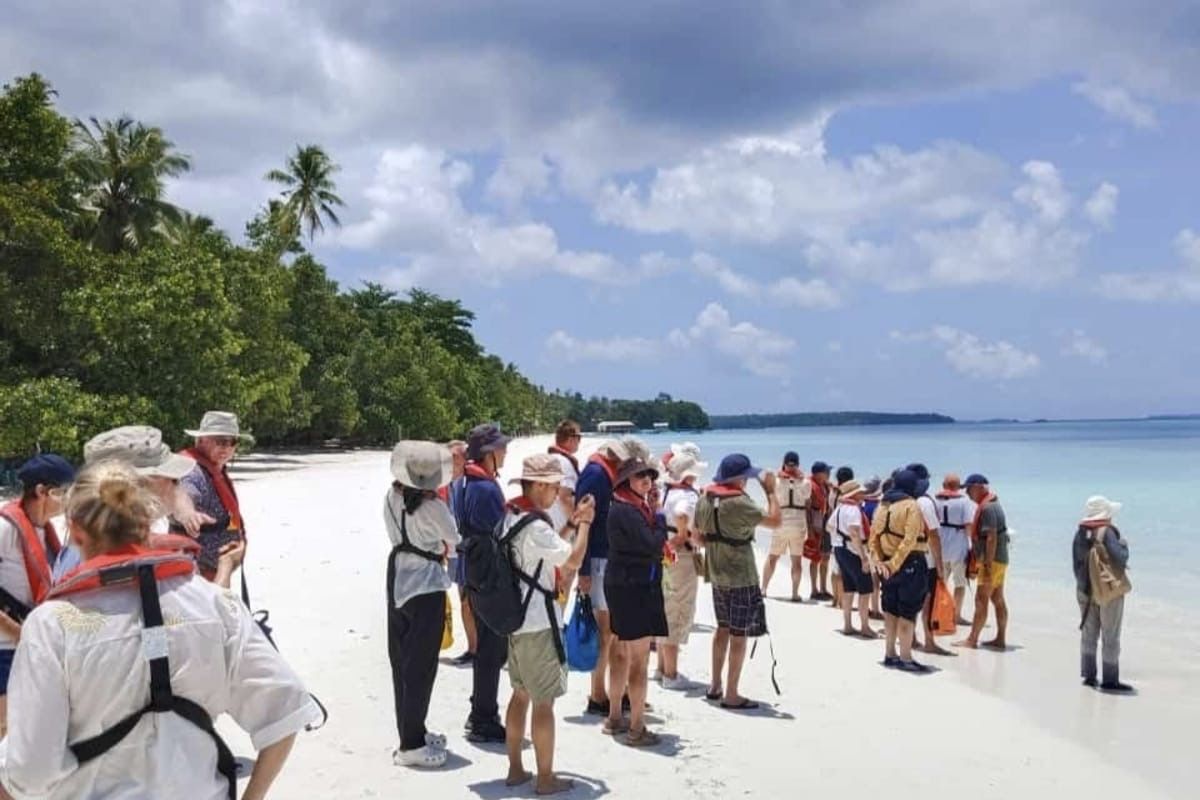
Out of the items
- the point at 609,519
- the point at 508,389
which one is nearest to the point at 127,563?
the point at 609,519

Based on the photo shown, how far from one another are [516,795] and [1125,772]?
3979mm

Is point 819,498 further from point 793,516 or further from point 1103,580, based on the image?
point 1103,580

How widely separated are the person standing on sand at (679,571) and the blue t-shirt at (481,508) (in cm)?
220

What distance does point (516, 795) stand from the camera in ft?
17.5

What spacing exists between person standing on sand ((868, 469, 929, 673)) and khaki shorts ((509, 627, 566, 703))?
14.5ft

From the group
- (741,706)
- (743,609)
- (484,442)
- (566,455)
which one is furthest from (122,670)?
(741,706)

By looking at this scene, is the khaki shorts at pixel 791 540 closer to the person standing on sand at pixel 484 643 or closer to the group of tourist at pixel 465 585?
the group of tourist at pixel 465 585

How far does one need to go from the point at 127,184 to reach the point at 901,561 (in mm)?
39938

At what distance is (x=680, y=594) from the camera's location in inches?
302

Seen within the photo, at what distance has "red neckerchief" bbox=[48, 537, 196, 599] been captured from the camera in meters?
2.18

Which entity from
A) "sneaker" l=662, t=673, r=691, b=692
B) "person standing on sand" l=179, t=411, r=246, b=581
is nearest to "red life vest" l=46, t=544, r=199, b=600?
"person standing on sand" l=179, t=411, r=246, b=581

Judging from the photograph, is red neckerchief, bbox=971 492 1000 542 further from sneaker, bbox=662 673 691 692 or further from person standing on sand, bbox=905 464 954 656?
sneaker, bbox=662 673 691 692

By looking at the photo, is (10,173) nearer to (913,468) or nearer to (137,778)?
(913,468)

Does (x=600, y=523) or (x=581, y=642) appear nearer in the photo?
(x=581, y=642)
